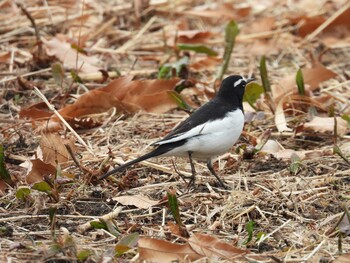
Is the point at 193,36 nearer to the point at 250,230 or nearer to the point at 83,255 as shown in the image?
the point at 250,230

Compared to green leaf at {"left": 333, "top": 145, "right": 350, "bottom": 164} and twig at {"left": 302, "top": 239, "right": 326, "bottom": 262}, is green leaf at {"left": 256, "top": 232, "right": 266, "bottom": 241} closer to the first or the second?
twig at {"left": 302, "top": 239, "right": 326, "bottom": 262}

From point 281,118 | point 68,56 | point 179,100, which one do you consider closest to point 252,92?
point 281,118

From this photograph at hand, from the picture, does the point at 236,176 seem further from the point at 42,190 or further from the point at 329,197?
the point at 42,190

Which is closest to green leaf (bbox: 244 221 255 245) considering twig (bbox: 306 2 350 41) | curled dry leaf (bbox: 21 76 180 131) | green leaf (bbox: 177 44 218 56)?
curled dry leaf (bbox: 21 76 180 131)

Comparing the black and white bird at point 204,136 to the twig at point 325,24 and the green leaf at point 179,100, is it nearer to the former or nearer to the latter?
the green leaf at point 179,100

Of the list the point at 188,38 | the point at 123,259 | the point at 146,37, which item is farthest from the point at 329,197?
the point at 146,37

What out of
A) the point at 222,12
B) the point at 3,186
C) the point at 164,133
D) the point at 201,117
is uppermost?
the point at 201,117

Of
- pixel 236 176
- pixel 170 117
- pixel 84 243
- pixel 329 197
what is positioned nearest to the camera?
pixel 84 243
